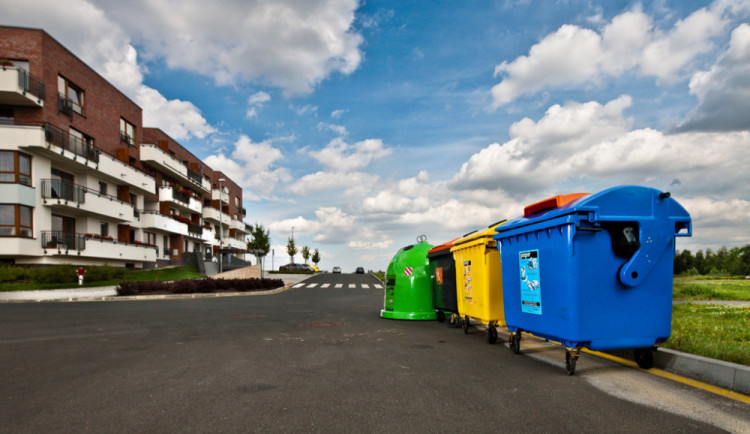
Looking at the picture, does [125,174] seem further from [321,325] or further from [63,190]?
[321,325]

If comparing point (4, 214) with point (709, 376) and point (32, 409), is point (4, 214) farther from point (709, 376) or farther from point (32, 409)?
point (709, 376)

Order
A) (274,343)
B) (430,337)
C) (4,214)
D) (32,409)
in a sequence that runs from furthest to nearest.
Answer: (4,214) < (430,337) < (274,343) < (32,409)

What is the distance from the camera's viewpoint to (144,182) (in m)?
35.1

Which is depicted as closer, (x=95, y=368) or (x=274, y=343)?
(x=95, y=368)

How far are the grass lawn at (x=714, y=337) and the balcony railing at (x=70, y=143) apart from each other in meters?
27.8

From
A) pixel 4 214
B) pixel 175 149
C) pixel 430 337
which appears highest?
pixel 175 149

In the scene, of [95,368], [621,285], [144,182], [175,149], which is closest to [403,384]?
[621,285]

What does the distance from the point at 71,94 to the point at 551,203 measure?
103ft

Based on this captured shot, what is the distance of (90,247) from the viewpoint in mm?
26984

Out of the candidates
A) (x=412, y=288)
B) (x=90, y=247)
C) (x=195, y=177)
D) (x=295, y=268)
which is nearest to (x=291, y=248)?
(x=295, y=268)

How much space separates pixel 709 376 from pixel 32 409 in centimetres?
630

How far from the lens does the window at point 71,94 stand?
26.8 meters

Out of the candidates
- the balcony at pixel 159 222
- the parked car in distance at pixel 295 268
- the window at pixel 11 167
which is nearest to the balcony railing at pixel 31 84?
the window at pixel 11 167

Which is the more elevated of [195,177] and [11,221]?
[195,177]
